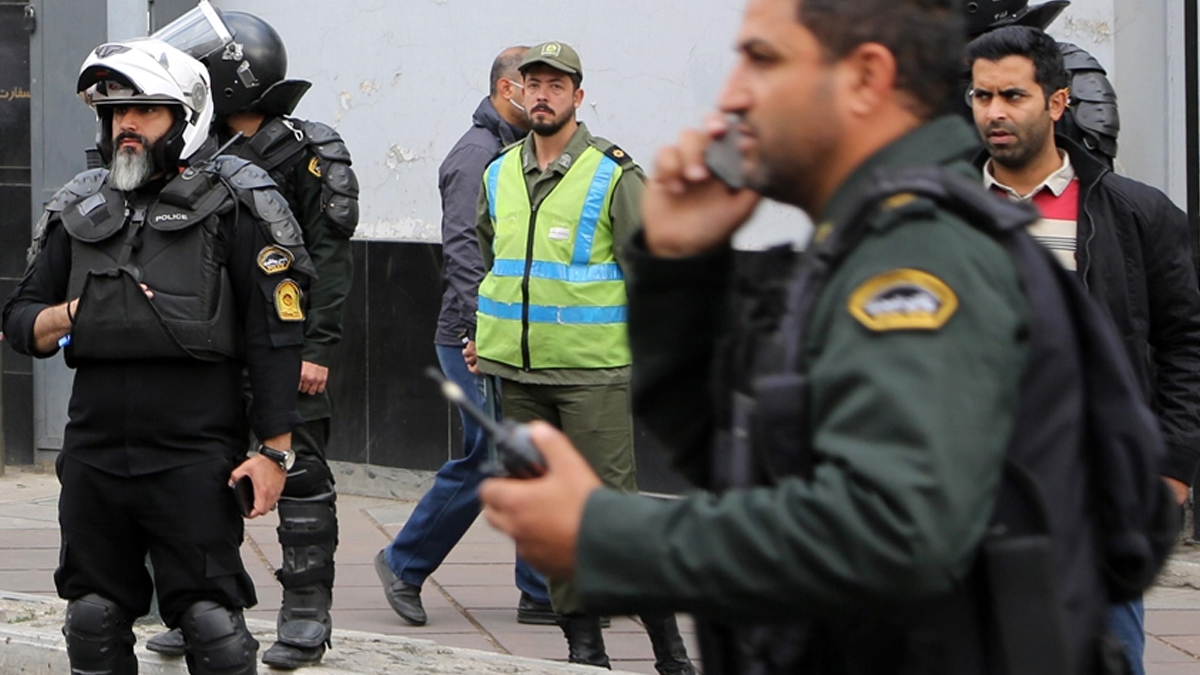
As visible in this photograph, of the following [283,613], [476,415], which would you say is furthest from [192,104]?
[476,415]

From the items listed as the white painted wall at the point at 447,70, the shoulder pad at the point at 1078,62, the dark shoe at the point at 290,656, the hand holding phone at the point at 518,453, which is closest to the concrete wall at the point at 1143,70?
the white painted wall at the point at 447,70

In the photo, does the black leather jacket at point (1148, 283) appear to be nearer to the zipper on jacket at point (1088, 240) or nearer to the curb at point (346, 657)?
the zipper on jacket at point (1088, 240)

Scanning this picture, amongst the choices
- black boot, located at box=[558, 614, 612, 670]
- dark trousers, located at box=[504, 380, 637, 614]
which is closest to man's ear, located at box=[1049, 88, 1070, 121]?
dark trousers, located at box=[504, 380, 637, 614]

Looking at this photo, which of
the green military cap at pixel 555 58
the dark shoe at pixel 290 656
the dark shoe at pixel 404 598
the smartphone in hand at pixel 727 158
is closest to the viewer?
the smartphone in hand at pixel 727 158

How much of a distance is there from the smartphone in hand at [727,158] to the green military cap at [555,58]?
4243mm

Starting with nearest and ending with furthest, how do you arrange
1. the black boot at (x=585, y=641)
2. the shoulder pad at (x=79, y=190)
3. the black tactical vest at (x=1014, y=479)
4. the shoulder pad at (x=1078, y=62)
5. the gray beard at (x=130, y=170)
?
the black tactical vest at (x=1014, y=479), the gray beard at (x=130, y=170), the shoulder pad at (x=79, y=190), the shoulder pad at (x=1078, y=62), the black boot at (x=585, y=641)

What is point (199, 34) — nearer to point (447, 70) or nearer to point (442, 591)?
point (442, 591)

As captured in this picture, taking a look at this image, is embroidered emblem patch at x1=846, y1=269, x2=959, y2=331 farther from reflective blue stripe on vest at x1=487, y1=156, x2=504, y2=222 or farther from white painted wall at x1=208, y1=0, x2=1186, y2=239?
white painted wall at x1=208, y1=0, x2=1186, y2=239

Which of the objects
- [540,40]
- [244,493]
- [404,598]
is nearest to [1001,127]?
[244,493]

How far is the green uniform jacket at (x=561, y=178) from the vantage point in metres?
5.83

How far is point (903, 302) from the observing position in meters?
1.72

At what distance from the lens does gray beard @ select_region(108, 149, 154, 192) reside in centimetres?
469

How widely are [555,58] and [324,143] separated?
0.84 m

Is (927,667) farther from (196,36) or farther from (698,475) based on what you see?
(196,36)
